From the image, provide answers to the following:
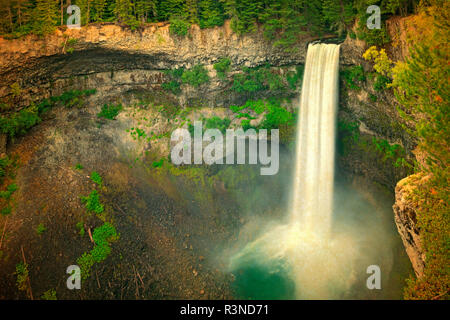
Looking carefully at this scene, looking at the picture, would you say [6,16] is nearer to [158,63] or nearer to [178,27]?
[158,63]

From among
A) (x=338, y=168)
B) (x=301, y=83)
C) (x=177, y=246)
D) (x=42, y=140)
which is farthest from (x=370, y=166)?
(x=42, y=140)

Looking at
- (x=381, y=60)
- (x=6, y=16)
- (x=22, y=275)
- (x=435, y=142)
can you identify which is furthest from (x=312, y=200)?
(x=6, y=16)

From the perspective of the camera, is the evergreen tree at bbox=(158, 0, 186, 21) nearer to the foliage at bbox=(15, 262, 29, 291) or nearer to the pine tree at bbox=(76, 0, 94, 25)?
the pine tree at bbox=(76, 0, 94, 25)

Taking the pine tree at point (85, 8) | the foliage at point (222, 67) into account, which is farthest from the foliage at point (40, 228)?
the foliage at point (222, 67)

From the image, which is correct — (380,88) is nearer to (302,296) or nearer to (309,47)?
(309,47)

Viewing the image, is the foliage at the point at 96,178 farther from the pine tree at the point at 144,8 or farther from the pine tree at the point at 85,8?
the pine tree at the point at 144,8
